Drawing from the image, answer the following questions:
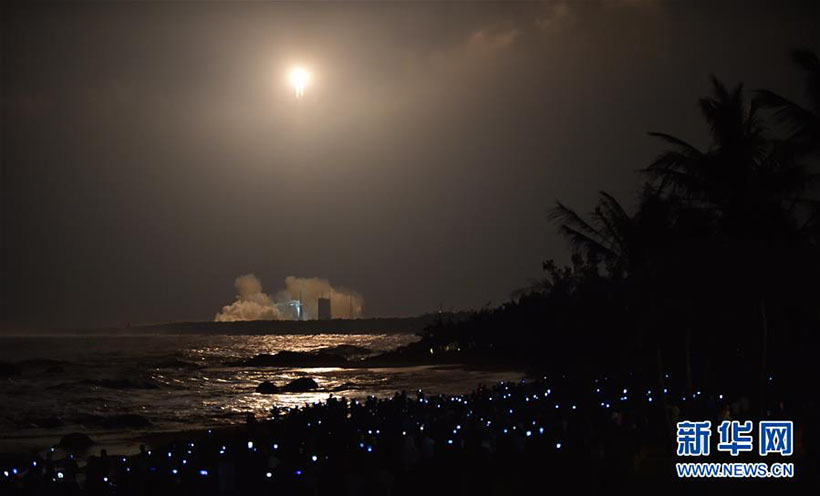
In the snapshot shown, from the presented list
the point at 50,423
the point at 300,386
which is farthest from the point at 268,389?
the point at 50,423

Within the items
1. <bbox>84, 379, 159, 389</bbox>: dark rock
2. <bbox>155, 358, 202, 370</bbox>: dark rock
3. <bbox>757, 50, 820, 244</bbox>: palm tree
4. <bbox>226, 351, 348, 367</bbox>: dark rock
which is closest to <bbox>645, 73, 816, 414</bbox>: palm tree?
<bbox>757, 50, 820, 244</bbox>: palm tree

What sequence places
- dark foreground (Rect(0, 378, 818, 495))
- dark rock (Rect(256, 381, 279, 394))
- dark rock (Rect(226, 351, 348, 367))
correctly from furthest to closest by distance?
dark rock (Rect(226, 351, 348, 367))
dark rock (Rect(256, 381, 279, 394))
dark foreground (Rect(0, 378, 818, 495))

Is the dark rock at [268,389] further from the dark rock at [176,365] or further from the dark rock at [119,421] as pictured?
the dark rock at [176,365]

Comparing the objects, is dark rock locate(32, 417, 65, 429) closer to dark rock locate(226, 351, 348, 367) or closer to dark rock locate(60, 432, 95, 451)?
dark rock locate(60, 432, 95, 451)

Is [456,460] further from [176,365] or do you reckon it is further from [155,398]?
[176,365]

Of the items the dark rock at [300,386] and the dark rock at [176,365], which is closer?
the dark rock at [300,386]

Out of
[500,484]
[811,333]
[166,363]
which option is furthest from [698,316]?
[166,363]

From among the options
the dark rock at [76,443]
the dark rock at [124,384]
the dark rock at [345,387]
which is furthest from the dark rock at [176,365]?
the dark rock at [76,443]

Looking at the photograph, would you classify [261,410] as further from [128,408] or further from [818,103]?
[818,103]
